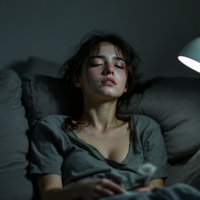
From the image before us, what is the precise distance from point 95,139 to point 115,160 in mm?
153

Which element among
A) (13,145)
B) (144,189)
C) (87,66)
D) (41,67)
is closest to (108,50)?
(87,66)

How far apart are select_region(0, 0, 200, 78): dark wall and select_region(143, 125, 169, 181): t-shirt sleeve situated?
0.72 m

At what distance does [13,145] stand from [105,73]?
0.54m

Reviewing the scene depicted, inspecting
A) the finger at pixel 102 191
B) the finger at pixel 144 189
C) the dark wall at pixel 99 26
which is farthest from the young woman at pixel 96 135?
the dark wall at pixel 99 26

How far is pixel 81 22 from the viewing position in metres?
A: 1.69

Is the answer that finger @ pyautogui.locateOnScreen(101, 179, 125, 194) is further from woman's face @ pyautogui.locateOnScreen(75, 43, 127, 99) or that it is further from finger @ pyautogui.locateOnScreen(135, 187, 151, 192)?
woman's face @ pyautogui.locateOnScreen(75, 43, 127, 99)

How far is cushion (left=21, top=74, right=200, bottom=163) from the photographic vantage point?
1.15m

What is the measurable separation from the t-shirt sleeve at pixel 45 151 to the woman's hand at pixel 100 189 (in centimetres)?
25

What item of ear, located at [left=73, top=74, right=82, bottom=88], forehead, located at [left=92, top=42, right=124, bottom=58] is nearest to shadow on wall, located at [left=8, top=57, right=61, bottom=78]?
ear, located at [left=73, top=74, right=82, bottom=88]

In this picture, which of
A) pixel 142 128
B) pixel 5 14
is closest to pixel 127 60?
pixel 142 128

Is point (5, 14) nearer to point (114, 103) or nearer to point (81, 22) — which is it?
point (81, 22)

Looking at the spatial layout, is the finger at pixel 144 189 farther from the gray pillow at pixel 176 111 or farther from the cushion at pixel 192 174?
the gray pillow at pixel 176 111

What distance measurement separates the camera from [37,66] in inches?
60.2

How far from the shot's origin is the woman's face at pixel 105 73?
1.15 m
